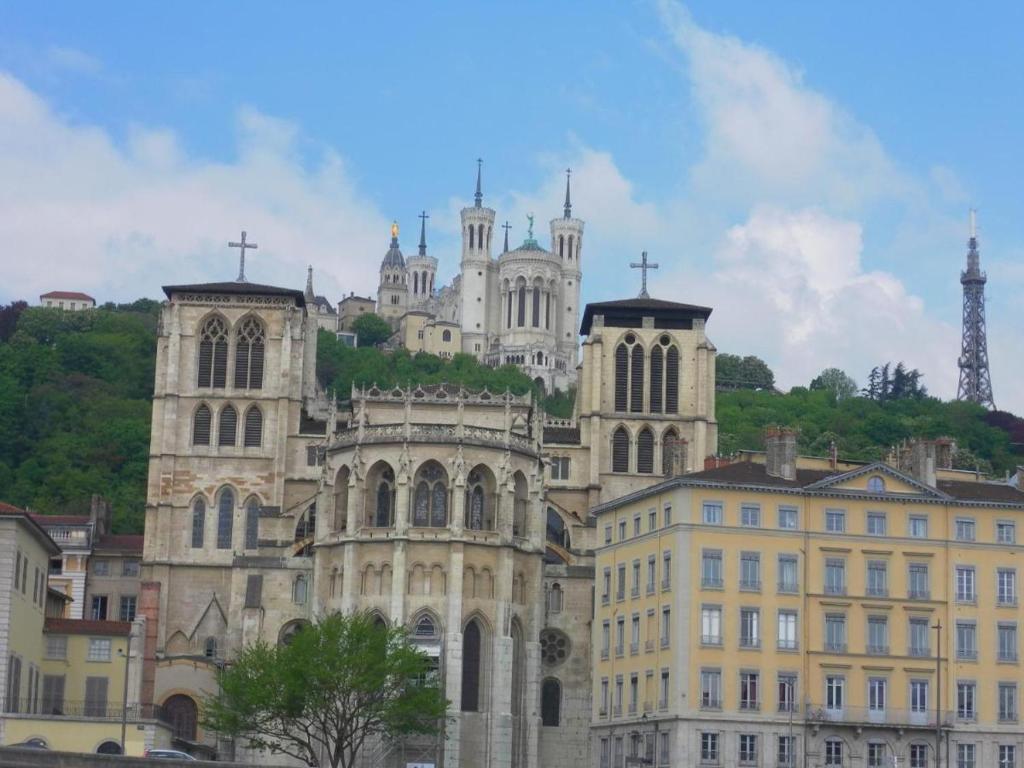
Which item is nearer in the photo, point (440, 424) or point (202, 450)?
point (440, 424)

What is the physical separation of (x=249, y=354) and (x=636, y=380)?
67.2 feet

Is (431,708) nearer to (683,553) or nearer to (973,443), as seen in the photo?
(683,553)

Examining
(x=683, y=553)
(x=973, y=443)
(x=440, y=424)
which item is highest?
(x=973, y=443)

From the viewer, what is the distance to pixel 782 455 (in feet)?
299

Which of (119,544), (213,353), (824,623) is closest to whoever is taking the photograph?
(824,623)

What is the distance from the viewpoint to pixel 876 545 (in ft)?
294

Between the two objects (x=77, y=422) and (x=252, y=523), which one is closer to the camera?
(x=252, y=523)

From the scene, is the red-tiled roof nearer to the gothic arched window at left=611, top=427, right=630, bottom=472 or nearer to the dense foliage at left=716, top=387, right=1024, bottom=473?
the gothic arched window at left=611, top=427, right=630, bottom=472

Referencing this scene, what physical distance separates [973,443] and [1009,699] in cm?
9284

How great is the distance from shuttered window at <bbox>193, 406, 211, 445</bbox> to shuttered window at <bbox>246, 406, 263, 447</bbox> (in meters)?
2.05

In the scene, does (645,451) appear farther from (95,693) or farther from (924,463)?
(95,693)

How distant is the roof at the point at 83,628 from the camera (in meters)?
97.4

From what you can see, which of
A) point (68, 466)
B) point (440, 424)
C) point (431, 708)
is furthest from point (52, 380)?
point (431, 708)

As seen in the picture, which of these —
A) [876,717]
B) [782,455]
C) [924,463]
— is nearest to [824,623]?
[876,717]
